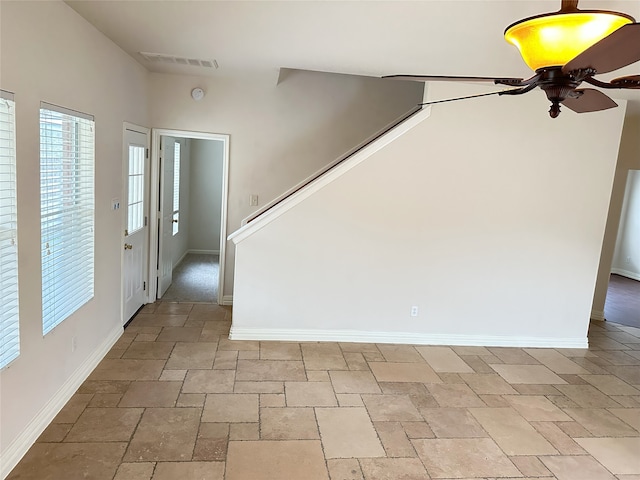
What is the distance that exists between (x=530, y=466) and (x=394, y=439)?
852 mm

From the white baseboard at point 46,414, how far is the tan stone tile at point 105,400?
170mm

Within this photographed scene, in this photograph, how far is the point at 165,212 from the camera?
19.4ft

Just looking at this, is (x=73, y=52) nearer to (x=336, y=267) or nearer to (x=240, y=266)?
(x=240, y=266)

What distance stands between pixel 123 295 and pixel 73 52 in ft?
7.79

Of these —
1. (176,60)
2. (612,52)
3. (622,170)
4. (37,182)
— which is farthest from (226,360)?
(622,170)

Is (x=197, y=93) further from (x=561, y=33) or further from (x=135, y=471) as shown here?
(x=561, y=33)

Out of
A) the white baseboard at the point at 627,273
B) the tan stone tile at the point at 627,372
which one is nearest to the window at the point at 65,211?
the tan stone tile at the point at 627,372

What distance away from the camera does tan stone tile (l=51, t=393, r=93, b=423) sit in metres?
3.10

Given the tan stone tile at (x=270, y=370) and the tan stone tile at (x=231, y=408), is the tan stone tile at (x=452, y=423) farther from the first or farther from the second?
the tan stone tile at (x=231, y=408)

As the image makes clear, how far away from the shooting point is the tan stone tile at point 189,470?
264cm

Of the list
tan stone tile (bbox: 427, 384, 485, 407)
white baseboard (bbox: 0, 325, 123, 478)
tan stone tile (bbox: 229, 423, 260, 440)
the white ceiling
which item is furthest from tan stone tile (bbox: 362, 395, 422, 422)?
the white ceiling

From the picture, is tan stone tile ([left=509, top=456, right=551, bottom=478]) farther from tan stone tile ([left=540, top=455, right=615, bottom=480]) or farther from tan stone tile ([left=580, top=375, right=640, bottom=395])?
tan stone tile ([left=580, top=375, right=640, bottom=395])

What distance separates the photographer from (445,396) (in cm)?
381

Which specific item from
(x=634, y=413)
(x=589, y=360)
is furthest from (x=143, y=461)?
(x=589, y=360)
